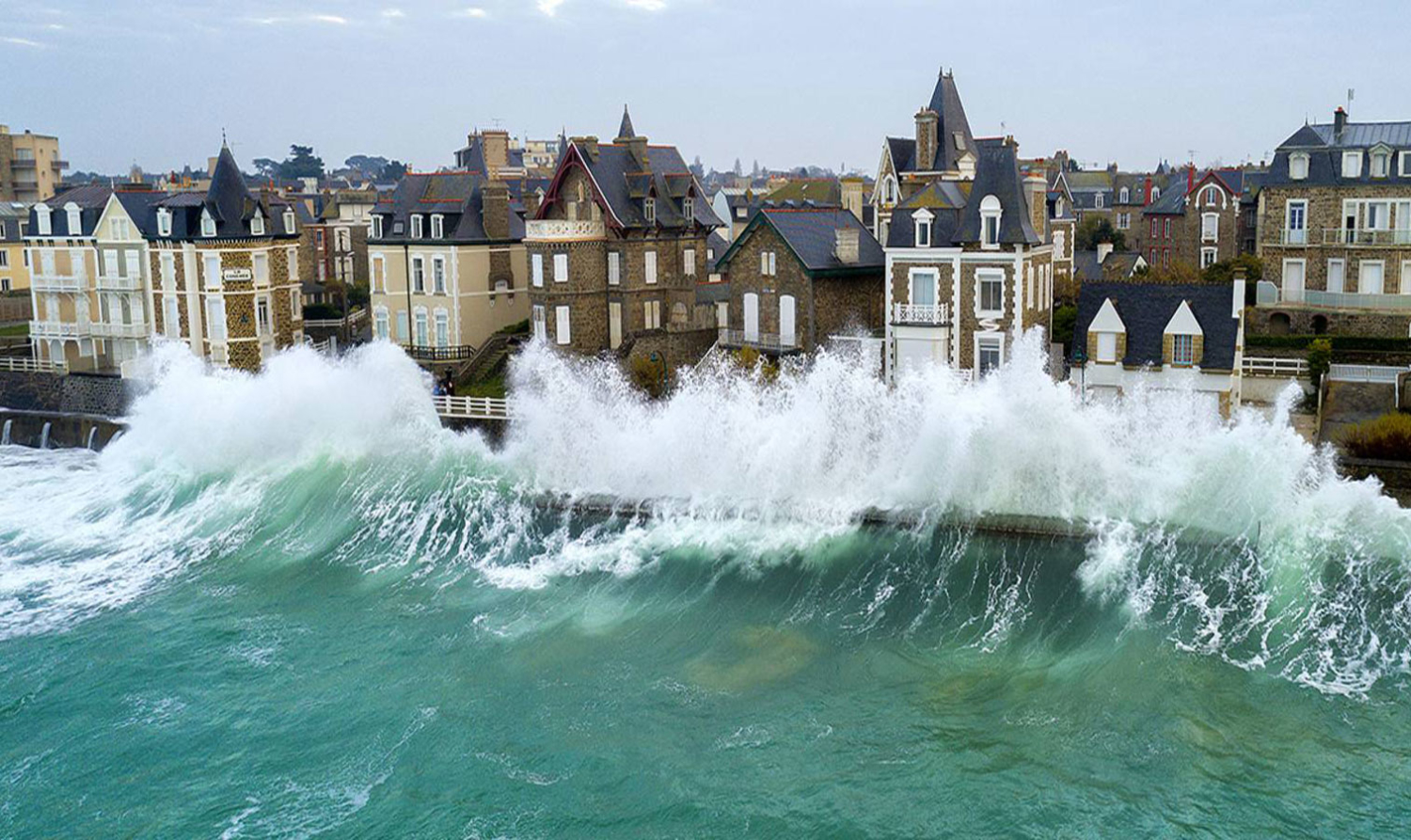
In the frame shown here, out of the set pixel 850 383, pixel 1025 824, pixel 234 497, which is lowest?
pixel 1025 824

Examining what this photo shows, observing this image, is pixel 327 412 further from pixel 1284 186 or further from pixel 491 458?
pixel 1284 186

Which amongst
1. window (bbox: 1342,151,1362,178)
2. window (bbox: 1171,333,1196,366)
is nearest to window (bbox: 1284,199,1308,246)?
window (bbox: 1342,151,1362,178)

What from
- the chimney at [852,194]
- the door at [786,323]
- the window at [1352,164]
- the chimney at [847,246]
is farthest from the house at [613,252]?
the window at [1352,164]

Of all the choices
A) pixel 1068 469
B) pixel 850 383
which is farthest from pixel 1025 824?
pixel 850 383

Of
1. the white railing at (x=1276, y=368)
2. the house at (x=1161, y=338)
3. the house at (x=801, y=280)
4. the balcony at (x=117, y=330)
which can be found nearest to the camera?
the house at (x=1161, y=338)

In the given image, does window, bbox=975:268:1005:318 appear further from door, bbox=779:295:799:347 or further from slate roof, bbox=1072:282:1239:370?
door, bbox=779:295:799:347

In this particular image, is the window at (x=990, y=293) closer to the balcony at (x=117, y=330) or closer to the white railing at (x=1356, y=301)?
the white railing at (x=1356, y=301)

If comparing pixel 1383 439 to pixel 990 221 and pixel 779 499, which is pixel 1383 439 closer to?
pixel 990 221
